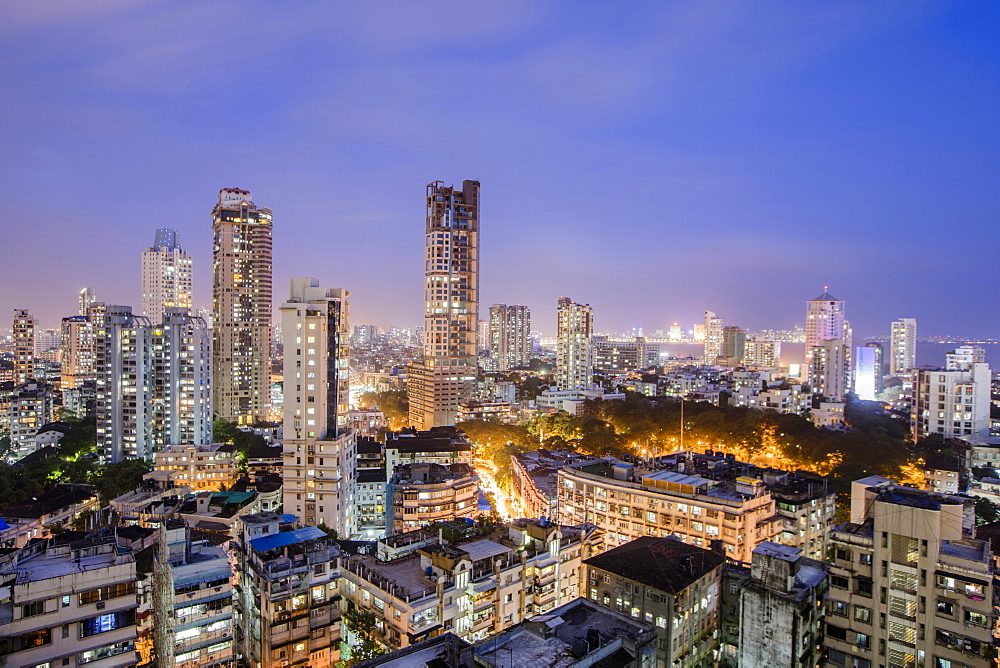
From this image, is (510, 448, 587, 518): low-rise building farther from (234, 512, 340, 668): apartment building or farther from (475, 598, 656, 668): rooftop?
(475, 598, 656, 668): rooftop

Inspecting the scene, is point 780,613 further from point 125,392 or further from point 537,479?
point 125,392

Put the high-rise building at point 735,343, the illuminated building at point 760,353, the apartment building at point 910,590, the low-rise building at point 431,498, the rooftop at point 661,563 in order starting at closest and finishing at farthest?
the apartment building at point 910,590, the rooftop at point 661,563, the low-rise building at point 431,498, the illuminated building at point 760,353, the high-rise building at point 735,343

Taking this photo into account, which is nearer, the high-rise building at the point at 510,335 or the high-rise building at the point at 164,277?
the high-rise building at the point at 164,277

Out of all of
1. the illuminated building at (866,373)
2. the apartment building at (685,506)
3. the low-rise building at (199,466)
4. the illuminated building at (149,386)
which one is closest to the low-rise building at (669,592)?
the apartment building at (685,506)

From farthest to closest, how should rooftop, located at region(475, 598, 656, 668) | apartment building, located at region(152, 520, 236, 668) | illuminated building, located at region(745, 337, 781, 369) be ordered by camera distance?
illuminated building, located at region(745, 337, 781, 369), apartment building, located at region(152, 520, 236, 668), rooftop, located at region(475, 598, 656, 668)

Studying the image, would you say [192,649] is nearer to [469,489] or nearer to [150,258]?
[469,489]

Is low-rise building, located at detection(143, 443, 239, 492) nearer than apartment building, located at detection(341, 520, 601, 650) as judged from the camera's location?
No

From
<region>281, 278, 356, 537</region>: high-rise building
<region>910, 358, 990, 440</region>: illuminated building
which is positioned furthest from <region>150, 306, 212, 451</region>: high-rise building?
<region>910, 358, 990, 440</region>: illuminated building

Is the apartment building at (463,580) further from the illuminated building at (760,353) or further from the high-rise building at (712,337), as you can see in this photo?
the high-rise building at (712,337)
